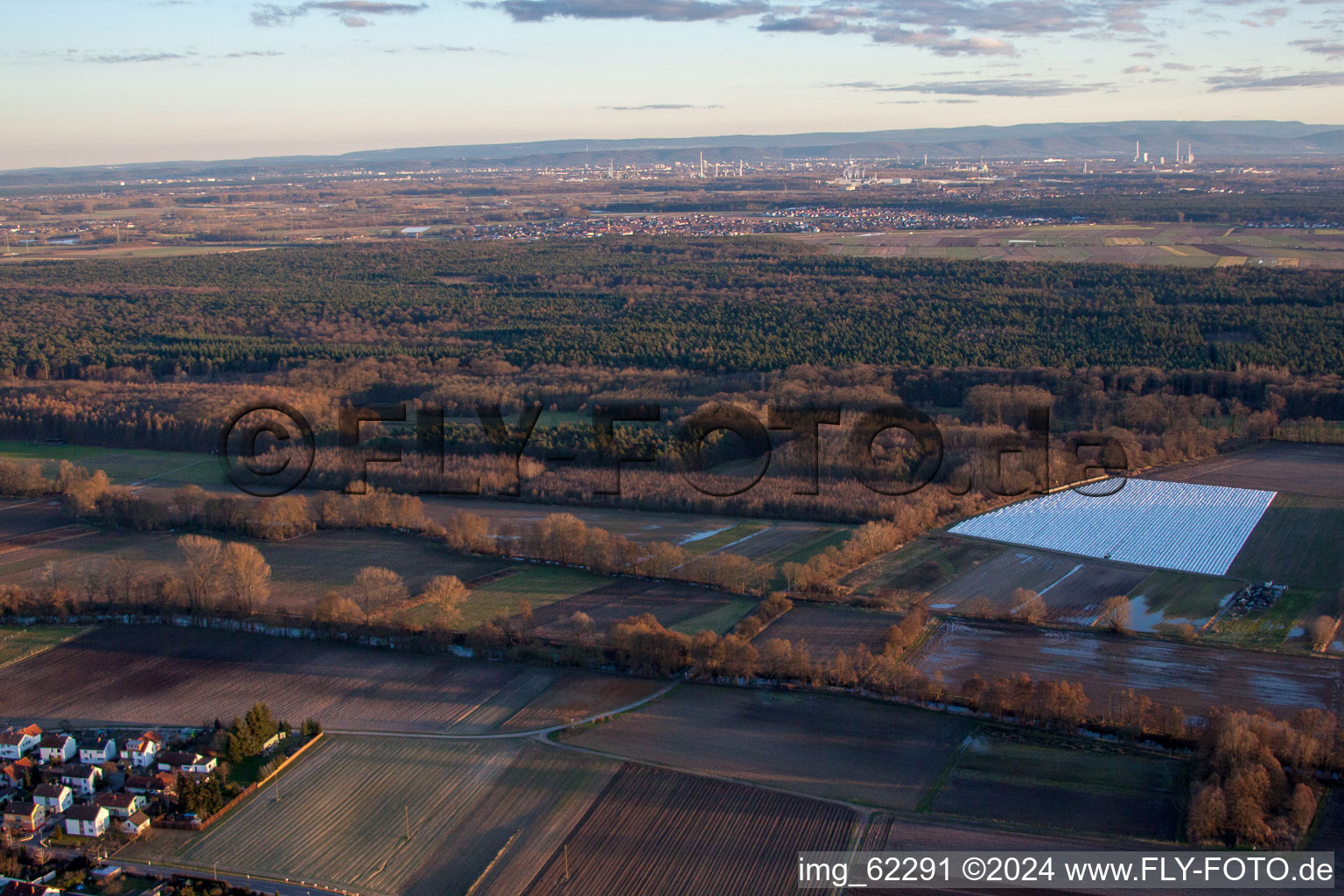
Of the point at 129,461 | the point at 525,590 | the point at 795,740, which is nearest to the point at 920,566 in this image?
the point at 795,740

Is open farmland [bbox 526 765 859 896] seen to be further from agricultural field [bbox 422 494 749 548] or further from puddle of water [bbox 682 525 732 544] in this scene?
agricultural field [bbox 422 494 749 548]

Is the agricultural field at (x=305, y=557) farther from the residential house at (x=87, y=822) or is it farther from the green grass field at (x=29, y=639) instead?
the residential house at (x=87, y=822)

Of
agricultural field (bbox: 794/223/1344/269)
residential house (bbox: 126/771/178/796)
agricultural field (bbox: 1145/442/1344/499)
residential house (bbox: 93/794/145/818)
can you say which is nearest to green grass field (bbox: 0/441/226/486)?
residential house (bbox: 126/771/178/796)

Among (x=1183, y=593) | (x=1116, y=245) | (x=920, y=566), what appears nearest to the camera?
(x=1183, y=593)

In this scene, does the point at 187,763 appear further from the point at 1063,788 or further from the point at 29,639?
the point at 1063,788

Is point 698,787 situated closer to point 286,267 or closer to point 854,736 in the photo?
point 854,736
